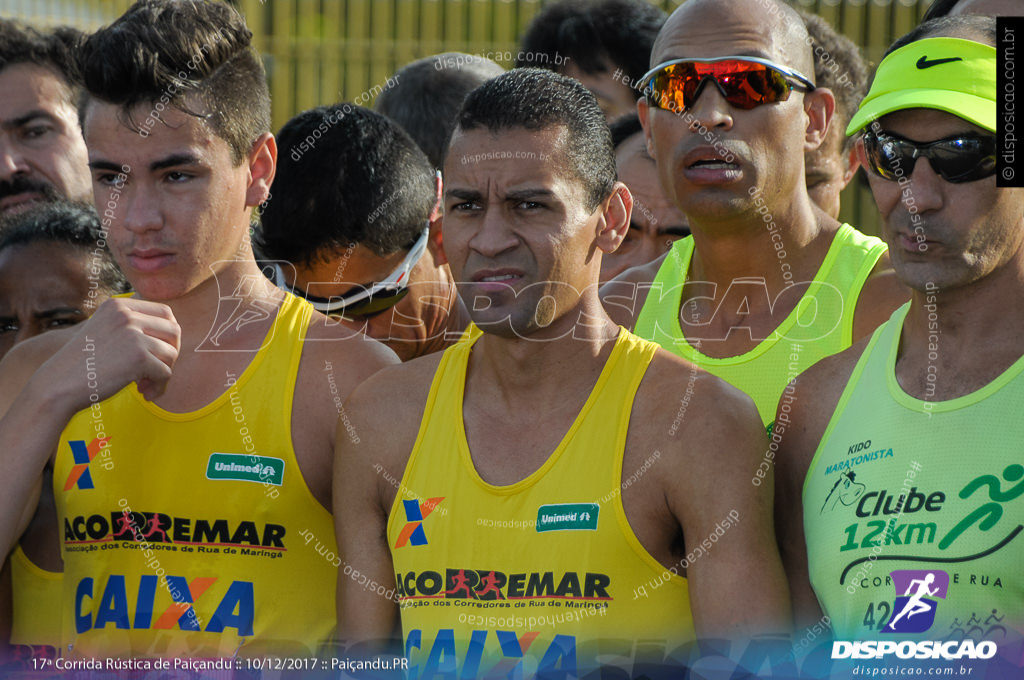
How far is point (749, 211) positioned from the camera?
4160 mm

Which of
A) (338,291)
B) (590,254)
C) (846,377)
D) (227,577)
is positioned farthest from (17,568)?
(846,377)

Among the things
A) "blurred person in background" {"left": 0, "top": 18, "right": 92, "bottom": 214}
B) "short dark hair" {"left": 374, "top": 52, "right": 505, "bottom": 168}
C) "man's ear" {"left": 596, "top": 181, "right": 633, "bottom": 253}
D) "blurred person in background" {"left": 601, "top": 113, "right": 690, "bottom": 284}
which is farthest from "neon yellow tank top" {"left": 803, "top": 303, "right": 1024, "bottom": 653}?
"blurred person in background" {"left": 0, "top": 18, "right": 92, "bottom": 214}

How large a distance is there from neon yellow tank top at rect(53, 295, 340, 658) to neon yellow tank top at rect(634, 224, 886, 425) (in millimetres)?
1359

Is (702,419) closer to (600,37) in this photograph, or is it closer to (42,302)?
(42,302)

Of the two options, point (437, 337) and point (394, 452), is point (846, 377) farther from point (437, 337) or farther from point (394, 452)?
point (437, 337)

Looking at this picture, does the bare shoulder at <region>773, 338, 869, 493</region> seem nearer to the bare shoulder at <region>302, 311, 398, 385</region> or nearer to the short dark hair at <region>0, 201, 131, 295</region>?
the bare shoulder at <region>302, 311, 398, 385</region>

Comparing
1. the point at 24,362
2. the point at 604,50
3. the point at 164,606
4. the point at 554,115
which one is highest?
the point at 604,50

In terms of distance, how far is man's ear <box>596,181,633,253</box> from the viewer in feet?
11.8

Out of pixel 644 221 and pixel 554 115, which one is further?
pixel 644 221

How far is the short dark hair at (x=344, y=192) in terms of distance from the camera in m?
4.64

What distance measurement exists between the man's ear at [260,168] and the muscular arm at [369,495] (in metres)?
0.76

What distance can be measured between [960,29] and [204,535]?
2505 millimetres

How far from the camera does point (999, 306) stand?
2.97m

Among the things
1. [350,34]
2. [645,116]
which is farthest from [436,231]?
[350,34]
